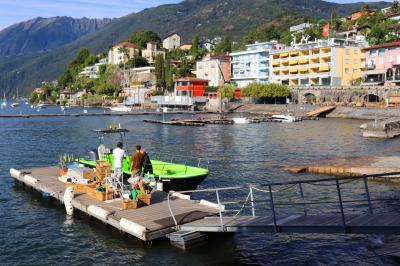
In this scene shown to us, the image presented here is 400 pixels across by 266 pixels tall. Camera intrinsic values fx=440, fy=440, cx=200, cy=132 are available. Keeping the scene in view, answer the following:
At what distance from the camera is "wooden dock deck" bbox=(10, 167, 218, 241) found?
56.8 feet

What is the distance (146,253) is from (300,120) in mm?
77480

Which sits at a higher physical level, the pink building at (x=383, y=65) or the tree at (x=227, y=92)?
the pink building at (x=383, y=65)

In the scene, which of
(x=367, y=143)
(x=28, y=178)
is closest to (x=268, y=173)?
(x=28, y=178)

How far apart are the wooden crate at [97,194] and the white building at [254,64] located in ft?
389

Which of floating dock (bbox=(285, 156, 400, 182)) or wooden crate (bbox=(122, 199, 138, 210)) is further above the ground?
wooden crate (bbox=(122, 199, 138, 210))

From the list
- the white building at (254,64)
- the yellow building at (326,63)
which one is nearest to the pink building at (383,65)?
the yellow building at (326,63)

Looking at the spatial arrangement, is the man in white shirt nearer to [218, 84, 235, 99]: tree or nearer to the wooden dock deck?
the wooden dock deck

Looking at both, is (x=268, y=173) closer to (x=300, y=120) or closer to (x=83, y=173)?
(x=83, y=173)

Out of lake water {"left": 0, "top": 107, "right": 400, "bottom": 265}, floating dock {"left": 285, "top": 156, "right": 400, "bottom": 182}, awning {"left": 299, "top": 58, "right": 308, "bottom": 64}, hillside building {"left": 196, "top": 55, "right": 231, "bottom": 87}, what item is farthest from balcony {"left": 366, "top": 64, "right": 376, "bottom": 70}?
floating dock {"left": 285, "top": 156, "right": 400, "bottom": 182}

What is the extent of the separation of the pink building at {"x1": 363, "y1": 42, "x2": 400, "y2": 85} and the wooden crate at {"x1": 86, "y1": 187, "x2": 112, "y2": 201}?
91.3 m

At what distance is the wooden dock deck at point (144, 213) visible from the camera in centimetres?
1731

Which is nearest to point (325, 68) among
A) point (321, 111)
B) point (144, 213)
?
point (321, 111)

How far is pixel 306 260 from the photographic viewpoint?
16.3 m

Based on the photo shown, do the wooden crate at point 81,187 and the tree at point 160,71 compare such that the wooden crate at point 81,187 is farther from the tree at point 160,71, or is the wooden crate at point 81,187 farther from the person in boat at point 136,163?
the tree at point 160,71
